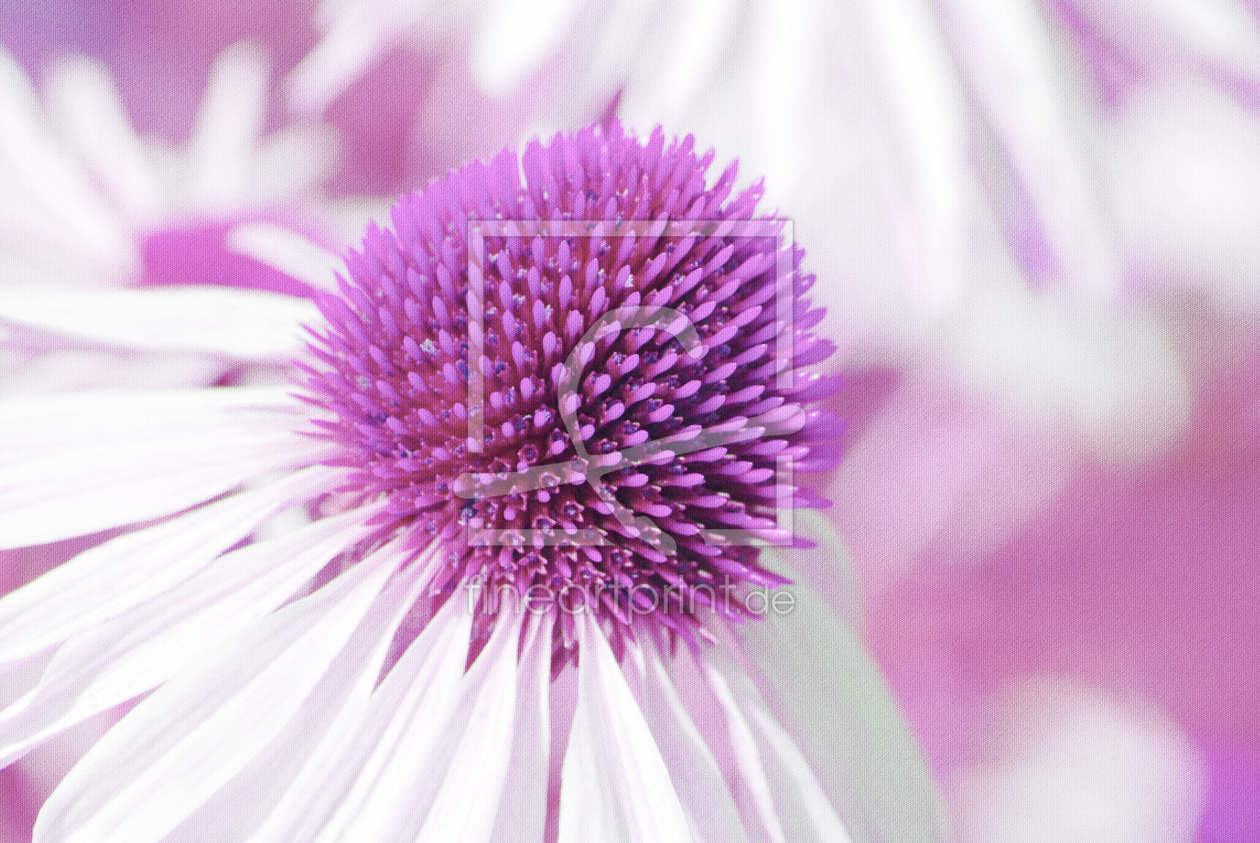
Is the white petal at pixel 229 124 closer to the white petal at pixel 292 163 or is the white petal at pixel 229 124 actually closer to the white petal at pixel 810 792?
the white petal at pixel 292 163

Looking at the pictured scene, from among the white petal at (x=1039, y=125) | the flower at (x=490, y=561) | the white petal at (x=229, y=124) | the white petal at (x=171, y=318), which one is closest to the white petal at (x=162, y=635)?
the flower at (x=490, y=561)

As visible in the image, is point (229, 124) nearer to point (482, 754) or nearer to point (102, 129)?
point (102, 129)

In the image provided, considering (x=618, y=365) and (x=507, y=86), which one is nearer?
(x=618, y=365)

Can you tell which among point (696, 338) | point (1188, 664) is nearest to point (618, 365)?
point (696, 338)

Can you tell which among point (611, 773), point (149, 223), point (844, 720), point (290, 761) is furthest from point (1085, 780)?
point (149, 223)

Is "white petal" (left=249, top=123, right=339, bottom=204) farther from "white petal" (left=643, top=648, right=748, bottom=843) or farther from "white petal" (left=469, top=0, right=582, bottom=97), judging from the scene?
"white petal" (left=643, top=648, right=748, bottom=843)

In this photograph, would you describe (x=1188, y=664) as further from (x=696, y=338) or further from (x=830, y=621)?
(x=696, y=338)

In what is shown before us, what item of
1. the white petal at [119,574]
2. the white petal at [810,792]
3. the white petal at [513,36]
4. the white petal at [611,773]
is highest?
the white petal at [513,36]
